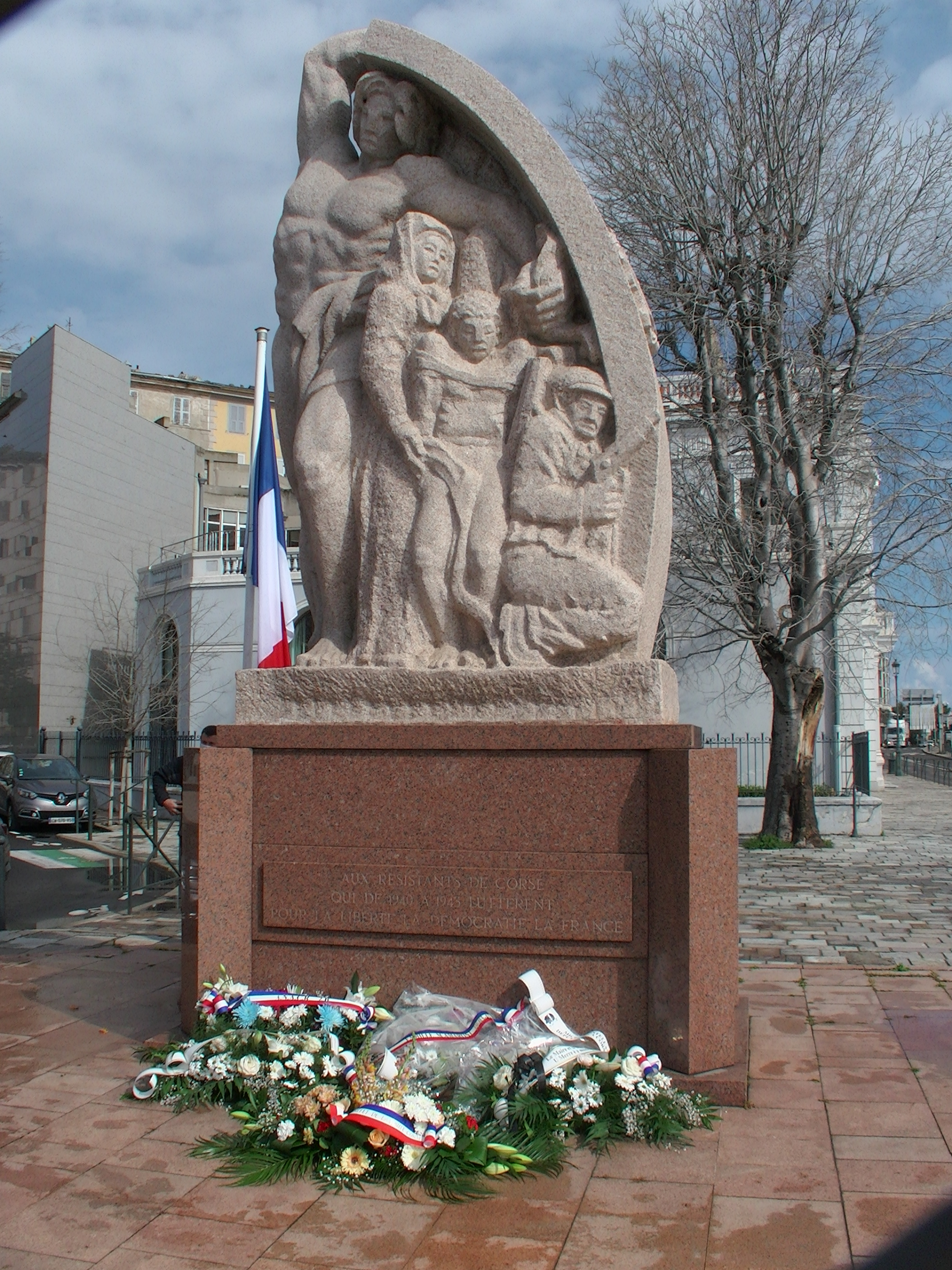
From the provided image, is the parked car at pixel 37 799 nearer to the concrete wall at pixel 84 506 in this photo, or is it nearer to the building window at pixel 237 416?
the concrete wall at pixel 84 506

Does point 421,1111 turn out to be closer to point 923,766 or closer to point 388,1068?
point 388,1068

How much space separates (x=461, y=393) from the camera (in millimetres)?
4758

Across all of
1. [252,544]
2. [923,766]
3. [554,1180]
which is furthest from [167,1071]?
[923,766]

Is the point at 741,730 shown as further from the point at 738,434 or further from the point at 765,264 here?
the point at 765,264

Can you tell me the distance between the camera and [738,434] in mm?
15750

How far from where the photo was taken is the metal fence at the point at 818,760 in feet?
71.8

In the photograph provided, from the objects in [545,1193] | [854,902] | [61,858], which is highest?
[545,1193]

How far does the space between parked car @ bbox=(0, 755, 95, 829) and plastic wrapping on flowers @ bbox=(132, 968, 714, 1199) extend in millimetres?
15258

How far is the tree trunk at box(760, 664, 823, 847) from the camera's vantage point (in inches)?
587

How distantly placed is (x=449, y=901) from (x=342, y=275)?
2.96 metres

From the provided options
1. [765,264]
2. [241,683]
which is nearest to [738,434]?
[765,264]

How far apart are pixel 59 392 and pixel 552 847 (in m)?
26.1

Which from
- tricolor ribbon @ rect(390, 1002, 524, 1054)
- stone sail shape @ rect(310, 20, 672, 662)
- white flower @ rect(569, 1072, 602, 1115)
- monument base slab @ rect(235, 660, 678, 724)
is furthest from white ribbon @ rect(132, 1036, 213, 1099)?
stone sail shape @ rect(310, 20, 672, 662)

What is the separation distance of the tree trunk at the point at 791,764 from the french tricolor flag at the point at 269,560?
8889 mm
